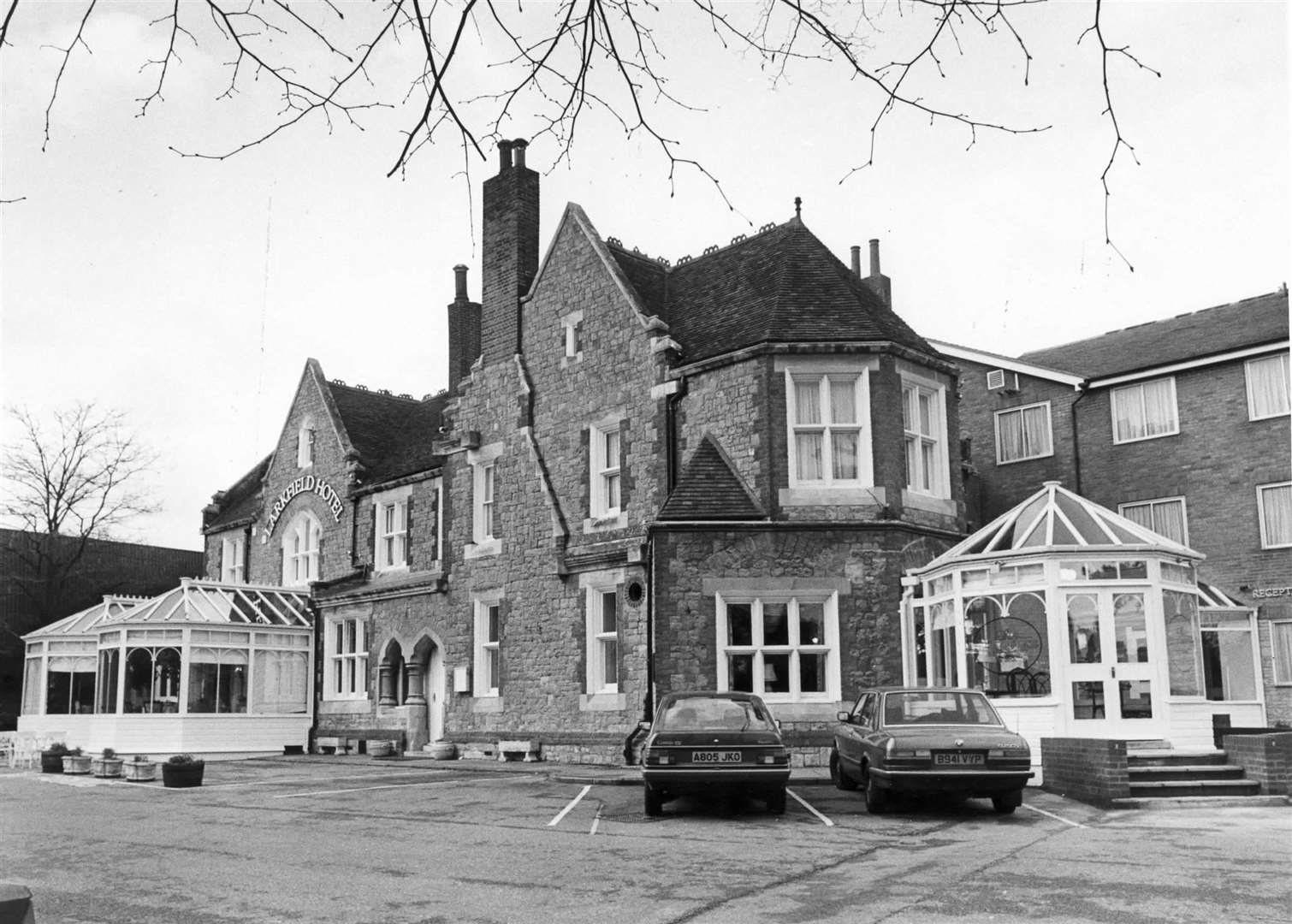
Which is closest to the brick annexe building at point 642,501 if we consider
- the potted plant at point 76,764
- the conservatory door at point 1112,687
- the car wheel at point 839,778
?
the car wheel at point 839,778

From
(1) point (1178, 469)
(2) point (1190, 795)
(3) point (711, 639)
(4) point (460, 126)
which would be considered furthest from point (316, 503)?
(4) point (460, 126)

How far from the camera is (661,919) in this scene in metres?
8.60

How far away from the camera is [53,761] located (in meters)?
26.3

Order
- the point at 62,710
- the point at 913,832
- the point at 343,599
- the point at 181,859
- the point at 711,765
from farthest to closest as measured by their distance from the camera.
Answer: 1. the point at 62,710
2. the point at 343,599
3. the point at 711,765
4. the point at 913,832
5. the point at 181,859

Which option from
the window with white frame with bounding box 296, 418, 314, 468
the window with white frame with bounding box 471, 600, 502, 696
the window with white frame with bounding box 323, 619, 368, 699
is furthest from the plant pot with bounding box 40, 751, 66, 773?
the window with white frame with bounding box 296, 418, 314, 468

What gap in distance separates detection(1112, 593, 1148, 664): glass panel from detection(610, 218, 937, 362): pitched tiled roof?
5.82 metres

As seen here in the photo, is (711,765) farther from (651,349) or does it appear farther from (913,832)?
(651,349)

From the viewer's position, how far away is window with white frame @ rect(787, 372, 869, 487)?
2245 cm

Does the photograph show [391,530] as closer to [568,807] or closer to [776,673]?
[776,673]

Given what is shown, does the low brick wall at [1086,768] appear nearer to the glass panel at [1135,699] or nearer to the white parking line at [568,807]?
the glass panel at [1135,699]

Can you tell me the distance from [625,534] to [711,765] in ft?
31.4

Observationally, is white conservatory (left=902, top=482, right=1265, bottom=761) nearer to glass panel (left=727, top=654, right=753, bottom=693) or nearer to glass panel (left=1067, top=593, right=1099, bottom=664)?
glass panel (left=1067, top=593, right=1099, bottom=664)

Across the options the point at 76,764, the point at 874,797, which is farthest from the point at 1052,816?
the point at 76,764

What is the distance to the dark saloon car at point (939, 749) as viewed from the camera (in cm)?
1438
